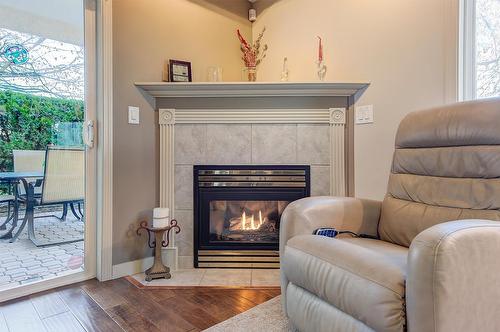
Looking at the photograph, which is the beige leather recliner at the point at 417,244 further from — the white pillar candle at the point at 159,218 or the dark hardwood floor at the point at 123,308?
the white pillar candle at the point at 159,218

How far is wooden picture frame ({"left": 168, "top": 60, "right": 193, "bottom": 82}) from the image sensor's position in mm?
2238

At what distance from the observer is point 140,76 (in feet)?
7.00

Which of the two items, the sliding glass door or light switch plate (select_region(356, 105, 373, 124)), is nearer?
the sliding glass door

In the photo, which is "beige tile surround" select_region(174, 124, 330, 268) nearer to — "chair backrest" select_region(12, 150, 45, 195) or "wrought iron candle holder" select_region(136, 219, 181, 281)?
"wrought iron candle holder" select_region(136, 219, 181, 281)

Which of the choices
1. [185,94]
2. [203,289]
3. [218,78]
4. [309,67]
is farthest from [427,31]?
[203,289]

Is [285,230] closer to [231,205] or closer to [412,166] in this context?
[412,166]

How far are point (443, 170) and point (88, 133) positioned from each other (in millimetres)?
2145

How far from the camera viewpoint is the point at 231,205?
231 centimetres

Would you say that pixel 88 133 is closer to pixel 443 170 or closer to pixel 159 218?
pixel 159 218

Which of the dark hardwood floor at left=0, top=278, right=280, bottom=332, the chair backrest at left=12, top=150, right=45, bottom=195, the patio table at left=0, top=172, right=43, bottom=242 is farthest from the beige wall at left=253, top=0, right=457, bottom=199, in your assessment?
the patio table at left=0, top=172, right=43, bottom=242

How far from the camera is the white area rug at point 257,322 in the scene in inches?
55.7

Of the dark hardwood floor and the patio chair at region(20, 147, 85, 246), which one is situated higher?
the patio chair at region(20, 147, 85, 246)

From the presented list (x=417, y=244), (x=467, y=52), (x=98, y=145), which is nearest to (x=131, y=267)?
(x=98, y=145)

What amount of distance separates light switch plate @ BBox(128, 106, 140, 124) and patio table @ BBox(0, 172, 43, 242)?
67 cm
